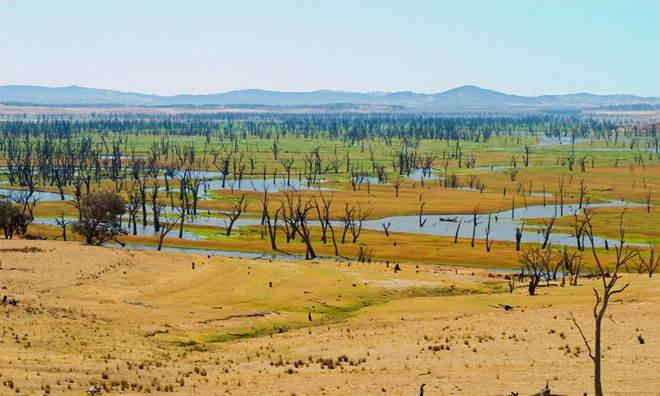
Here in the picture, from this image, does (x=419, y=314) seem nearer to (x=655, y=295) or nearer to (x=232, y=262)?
(x=655, y=295)

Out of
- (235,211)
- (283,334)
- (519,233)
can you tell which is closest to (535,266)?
(283,334)

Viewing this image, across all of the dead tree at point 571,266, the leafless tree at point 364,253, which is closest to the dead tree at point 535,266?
the dead tree at point 571,266

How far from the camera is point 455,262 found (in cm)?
8931

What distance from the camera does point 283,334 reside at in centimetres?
4906

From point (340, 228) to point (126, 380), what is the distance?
265 feet

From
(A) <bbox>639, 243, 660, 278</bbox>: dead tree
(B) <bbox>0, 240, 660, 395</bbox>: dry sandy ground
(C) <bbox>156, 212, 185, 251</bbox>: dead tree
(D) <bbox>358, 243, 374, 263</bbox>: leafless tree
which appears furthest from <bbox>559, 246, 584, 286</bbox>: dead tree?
(C) <bbox>156, 212, 185, 251</bbox>: dead tree

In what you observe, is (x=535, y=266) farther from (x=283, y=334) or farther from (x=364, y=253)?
(x=364, y=253)

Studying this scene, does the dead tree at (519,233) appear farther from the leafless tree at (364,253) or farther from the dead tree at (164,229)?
the dead tree at (164,229)

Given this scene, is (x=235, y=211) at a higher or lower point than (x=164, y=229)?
higher

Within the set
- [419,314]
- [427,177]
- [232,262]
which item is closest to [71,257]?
[232,262]

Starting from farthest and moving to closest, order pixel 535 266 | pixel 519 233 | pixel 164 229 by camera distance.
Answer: pixel 164 229 < pixel 519 233 < pixel 535 266

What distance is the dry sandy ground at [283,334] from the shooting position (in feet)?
108

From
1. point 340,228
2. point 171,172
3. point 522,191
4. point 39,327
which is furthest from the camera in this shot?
point 171,172

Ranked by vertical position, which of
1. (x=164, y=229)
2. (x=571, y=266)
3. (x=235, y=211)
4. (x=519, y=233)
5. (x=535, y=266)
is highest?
(x=535, y=266)
